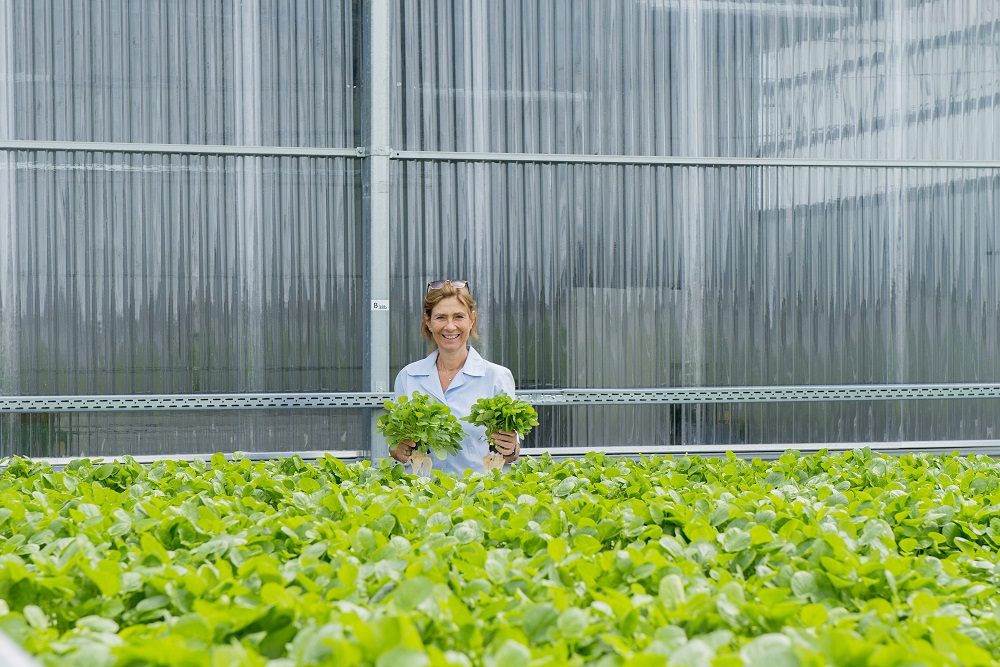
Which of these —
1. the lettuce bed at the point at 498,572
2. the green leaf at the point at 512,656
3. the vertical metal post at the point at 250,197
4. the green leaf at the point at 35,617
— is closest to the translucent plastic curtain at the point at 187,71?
the vertical metal post at the point at 250,197

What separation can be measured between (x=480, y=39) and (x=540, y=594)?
158 inches

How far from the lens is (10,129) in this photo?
504 centimetres

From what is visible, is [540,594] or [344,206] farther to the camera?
[344,206]

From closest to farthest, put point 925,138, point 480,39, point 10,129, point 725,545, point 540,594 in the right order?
point 540,594, point 725,545, point 10,129, point 480,39, point 925,138

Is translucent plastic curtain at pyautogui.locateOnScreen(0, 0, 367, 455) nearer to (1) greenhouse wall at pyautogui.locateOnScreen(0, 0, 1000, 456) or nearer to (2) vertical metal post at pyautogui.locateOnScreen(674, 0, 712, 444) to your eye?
(1) greenhouse wall at pyautogui.locateOnScreen(0, 0, 1000, 456)

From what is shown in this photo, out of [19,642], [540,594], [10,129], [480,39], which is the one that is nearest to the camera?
[19,642]

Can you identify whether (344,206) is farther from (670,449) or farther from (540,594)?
(540,594)

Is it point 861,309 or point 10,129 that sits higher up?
point 10,129

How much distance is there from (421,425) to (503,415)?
0.36m

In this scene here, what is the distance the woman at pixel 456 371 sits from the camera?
453 centimetres

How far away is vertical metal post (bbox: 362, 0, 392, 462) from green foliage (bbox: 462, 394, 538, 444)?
1.45 meters

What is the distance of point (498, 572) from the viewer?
2.00 meters

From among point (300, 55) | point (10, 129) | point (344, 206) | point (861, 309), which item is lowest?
point (861, 309)

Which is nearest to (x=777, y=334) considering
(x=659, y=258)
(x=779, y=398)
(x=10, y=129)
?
(x=779, y=398)
